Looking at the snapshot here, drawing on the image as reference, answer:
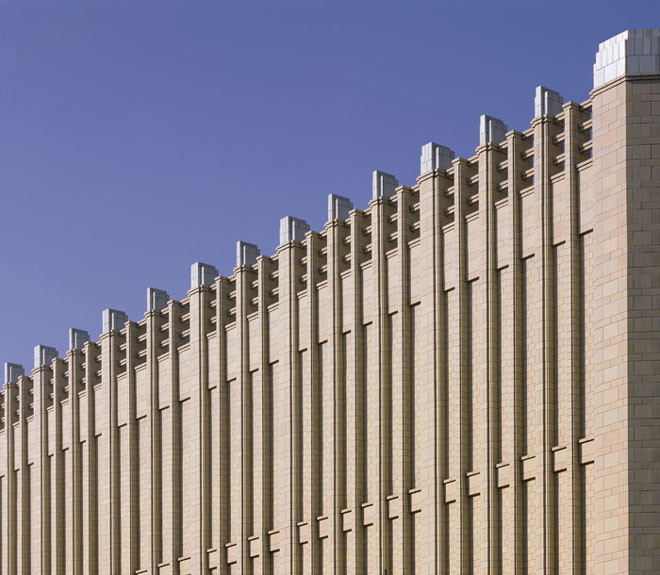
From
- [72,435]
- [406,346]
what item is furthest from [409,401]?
[72,435]

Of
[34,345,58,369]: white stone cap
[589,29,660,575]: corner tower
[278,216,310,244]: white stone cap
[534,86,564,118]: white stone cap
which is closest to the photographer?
[589,29,660,575]: corner tower

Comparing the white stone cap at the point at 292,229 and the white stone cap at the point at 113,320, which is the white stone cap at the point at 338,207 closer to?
the white stone cap at the point at 292,229

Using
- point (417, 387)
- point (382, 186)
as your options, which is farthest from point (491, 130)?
point (417, 387)

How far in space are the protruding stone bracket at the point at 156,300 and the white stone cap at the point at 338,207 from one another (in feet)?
33.9

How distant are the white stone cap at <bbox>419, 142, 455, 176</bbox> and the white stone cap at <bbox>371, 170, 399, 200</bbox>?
5.92ft

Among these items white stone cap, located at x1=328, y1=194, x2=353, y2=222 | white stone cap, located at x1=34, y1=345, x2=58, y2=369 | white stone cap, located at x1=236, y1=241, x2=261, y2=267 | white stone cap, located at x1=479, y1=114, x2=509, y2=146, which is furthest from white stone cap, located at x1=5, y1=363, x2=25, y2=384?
white stone cap, located at x1=479, y1=114, x2=509, y2=146

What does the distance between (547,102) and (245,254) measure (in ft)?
49.8

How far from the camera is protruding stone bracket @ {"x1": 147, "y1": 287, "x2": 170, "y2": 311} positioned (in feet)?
226

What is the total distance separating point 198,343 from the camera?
66.2 m

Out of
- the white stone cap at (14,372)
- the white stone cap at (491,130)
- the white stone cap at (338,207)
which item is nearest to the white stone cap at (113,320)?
the white stone cap at (14,372)

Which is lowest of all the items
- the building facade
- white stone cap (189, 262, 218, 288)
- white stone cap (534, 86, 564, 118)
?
the building facade

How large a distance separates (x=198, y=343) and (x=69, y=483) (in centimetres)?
967

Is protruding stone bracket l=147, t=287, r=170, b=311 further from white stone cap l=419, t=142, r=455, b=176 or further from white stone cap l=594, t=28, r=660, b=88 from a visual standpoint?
white stone cap l=594, t=28, r=660, b=88

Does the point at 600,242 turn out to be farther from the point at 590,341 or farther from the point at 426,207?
the point at 426,207
